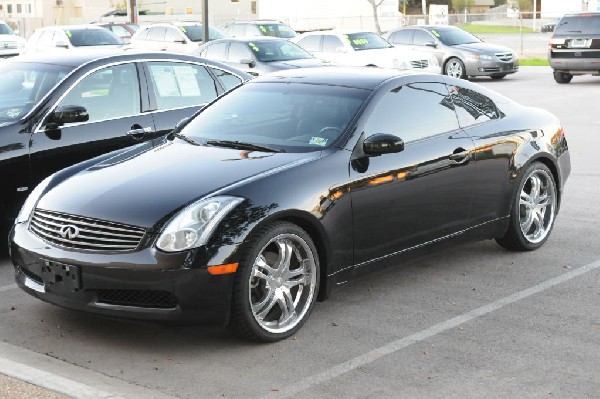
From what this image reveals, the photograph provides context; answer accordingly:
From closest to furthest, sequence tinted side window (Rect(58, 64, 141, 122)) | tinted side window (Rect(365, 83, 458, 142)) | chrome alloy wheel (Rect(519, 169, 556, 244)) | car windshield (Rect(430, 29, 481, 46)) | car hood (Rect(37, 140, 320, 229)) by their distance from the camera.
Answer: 1. car hood (Rect(37, 140, 320, 229))
2. tinted side window (Rect(365, 83, 458, 142))
3. chrome alloy wheel (Rect(519, 169, 556, 244))
4. tinted side window (Rect(58, 64, 141, 122))
5. car windshield (Rect(430, 29, 481, 46))

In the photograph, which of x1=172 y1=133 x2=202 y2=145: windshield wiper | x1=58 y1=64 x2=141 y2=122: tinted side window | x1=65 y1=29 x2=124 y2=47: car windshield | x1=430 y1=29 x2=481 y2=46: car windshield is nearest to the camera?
x1=172 y1=133 x2=202 y2=145: windshield wiper

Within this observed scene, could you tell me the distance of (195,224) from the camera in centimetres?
580

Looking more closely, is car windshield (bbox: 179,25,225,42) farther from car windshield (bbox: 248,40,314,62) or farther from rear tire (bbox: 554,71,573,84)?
rear tire (bbox: 554,71,573,84)

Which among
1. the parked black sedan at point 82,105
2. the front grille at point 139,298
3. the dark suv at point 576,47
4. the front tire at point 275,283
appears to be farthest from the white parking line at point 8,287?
the dark suv at point 576,47

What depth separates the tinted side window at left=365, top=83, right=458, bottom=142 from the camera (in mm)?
7004

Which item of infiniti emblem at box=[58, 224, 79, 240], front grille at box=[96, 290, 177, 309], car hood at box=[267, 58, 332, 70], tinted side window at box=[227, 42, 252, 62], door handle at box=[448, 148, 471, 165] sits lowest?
front grille at box=[96, 290, 177, 309]

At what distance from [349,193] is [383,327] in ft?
2.79

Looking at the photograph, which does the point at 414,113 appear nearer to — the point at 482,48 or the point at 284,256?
the point at 284,256

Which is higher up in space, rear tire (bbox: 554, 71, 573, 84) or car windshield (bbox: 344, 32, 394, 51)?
car windshield (bbox: 344, 32, 394, 51)

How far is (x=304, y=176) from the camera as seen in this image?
249 inches

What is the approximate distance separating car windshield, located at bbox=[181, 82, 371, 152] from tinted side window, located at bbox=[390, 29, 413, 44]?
21132mm

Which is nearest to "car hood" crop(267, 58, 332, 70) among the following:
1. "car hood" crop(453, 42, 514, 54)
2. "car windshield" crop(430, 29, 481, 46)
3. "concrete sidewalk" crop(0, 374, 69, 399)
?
"car hood" crop(453, 42, 514, 54)

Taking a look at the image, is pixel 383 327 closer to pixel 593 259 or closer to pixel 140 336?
pixel 140 336

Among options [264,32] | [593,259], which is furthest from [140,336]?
[264,32]
